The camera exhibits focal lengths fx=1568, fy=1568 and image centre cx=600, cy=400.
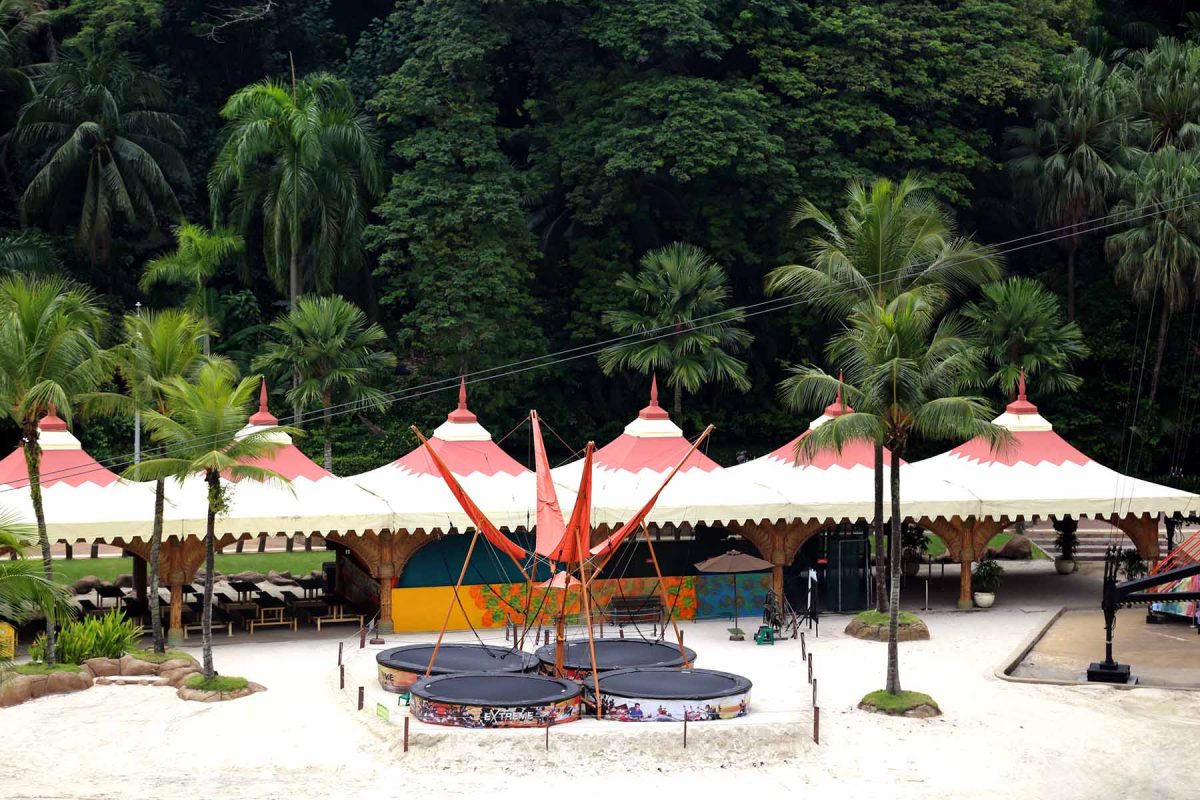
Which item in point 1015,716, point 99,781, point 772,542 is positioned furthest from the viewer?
point 772,542

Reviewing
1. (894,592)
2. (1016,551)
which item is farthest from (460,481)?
(1016,551)

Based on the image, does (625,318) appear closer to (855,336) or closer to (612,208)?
(612,208)

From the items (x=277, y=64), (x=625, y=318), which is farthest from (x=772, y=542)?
(x=277, y=64)

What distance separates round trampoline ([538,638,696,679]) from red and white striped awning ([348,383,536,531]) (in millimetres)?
3614

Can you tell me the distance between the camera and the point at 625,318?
46250 mm

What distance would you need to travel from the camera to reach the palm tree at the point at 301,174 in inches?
1839

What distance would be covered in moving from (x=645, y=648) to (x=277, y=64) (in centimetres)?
3478

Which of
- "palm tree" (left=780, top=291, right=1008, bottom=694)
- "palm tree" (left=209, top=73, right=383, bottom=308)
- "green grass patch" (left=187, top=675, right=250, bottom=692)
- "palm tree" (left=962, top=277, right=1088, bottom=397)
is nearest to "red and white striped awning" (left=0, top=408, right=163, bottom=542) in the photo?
"green grass patch" (left=187, top=675, right=250, bottom=692)

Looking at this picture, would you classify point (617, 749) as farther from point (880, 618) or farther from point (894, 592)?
point (880, 618)

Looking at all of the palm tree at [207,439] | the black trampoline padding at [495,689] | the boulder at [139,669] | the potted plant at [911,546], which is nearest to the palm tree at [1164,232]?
the potted plant at [911,546]

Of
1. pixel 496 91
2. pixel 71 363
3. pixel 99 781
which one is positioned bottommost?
pixel 99 781

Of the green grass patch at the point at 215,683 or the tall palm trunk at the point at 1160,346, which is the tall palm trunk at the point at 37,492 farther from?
the tall palm trunk at the point at 1160,346

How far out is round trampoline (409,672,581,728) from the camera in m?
24.9

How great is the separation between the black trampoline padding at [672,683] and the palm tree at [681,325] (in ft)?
58.8
